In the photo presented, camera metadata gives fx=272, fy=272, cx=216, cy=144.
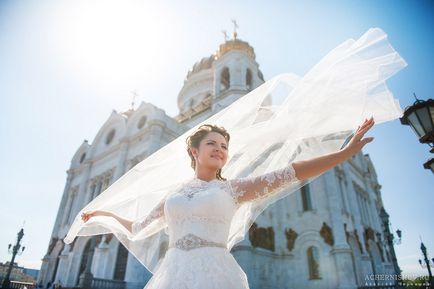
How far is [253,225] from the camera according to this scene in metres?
16.6

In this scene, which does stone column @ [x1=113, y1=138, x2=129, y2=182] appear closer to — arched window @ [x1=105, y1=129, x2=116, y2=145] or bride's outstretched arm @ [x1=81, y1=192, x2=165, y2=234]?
arched window @ [x1=105, y1=129, x2=116, y2=145]

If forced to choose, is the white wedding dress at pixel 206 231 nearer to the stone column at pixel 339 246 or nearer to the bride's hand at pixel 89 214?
the bride's hand at pixel 89 214

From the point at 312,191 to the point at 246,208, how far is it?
17307 millimetres

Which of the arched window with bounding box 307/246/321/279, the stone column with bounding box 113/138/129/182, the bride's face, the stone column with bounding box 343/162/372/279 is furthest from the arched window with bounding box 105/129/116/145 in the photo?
the bride's face

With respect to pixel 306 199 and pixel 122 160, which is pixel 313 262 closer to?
pixel 306 199

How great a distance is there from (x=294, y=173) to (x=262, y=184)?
28 centimetres

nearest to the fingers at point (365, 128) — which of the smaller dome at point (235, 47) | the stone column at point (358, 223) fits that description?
the stone column at point (358, 223)

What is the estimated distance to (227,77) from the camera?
25875mm

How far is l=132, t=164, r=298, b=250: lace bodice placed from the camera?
216 centimetres

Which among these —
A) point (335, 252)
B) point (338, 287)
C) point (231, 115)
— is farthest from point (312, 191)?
point (231, 115)

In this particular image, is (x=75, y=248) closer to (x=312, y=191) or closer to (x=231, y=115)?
(x=312, y=191)

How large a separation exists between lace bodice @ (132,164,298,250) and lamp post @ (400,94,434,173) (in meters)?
2.38

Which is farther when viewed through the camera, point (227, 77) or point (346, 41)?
point (227, 77)

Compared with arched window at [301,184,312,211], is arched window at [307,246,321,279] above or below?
below
